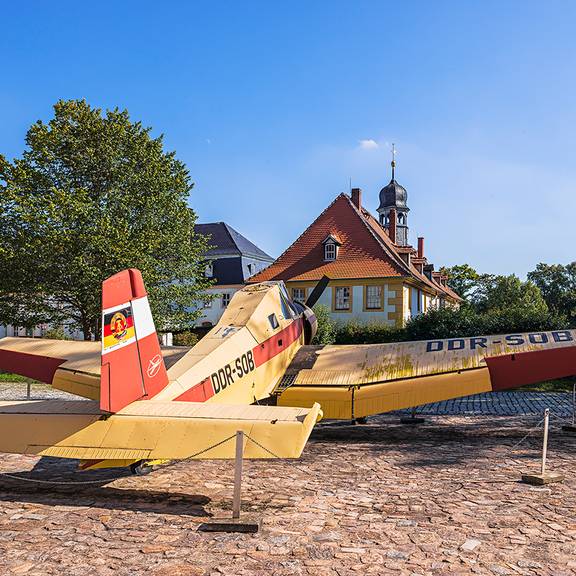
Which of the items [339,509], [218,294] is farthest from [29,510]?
[218,294]

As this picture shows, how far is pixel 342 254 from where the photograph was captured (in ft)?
109

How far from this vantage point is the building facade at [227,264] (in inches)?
1772

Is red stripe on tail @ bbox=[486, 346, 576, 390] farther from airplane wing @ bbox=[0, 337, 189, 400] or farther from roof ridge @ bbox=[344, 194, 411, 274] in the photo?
roof ridge @ bbox=[344, 194, 411, 274]

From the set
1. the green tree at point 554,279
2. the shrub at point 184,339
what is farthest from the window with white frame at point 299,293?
the green tree at point 554,279

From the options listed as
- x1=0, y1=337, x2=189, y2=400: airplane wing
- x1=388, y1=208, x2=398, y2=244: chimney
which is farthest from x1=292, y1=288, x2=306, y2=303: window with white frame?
x1=0, y1=337, x2=189, y2=400: airplane wing

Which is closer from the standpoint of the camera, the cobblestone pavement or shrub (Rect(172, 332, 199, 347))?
the cobblestone pavement

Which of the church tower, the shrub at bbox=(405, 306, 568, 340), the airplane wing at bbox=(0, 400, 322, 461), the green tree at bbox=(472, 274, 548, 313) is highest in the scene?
the church tower

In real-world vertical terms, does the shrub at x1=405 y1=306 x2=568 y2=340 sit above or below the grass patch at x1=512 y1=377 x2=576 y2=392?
above

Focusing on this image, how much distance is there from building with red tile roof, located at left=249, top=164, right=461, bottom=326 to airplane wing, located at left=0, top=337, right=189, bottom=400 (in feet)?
70.9

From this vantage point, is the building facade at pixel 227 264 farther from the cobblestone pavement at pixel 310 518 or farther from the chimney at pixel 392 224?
the cobblestone pavement at pixel 310 518

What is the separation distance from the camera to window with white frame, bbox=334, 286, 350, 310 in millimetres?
32062

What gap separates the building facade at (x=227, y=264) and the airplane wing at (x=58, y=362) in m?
32.2

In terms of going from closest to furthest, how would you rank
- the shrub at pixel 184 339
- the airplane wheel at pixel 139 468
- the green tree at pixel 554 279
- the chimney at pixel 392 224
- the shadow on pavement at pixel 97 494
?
the shadow on pavement at pixel 97 494 < the airplane wheel at pixel 139 468 < the shrub at pixel 184 339 < the chimney at pixel 392 224 < the green tree at pixel 554 279

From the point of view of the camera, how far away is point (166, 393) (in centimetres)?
631
